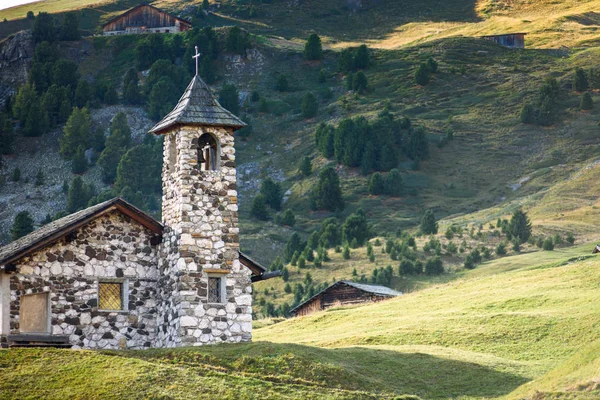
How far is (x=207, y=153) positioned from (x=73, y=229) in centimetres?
530

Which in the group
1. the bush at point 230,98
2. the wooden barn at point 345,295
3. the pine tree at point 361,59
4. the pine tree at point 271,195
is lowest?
the wooden barn at point 345,295

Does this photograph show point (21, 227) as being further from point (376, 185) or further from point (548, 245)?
point (548, 245)

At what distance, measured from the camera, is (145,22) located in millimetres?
190625

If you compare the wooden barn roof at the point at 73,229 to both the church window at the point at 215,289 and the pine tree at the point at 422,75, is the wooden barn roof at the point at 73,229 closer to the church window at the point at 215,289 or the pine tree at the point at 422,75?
the church window at the point at 215,289

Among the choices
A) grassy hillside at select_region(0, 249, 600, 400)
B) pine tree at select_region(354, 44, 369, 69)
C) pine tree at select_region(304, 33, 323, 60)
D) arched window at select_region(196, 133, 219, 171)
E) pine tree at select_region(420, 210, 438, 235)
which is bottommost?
grassy hillside at select_region(0, 249, 600, 400)

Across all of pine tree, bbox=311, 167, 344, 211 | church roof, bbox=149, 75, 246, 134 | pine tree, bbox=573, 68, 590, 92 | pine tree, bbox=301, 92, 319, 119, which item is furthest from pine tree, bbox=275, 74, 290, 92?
church roof, bbox=149, 75, 246, 134

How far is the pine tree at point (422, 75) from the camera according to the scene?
164m

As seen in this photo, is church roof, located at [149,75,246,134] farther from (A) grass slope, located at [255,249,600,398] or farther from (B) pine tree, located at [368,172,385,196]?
(B) pine tree, located at [368,172,385,196]

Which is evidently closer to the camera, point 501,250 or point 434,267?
point 434,267

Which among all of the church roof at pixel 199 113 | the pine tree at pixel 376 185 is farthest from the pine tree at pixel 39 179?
the church roof at pixel 199 113

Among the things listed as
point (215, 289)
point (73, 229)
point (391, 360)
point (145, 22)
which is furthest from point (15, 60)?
point (391, 360)

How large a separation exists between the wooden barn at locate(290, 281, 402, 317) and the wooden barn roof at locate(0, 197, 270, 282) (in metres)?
32.2

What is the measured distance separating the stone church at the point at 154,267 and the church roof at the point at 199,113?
0.03 metres

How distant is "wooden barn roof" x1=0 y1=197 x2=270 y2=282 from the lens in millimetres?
38200
